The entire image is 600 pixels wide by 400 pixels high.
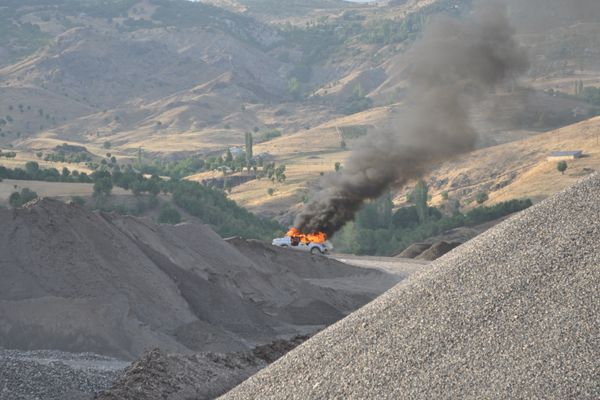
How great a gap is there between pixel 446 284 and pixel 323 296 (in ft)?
88.9

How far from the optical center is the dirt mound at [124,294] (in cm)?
3681

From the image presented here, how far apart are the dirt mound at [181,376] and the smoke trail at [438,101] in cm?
3338

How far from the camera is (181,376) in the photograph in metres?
29.5

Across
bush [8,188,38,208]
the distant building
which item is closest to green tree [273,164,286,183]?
the distant building

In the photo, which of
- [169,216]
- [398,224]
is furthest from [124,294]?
[398,224]

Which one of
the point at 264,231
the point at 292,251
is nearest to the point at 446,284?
the point at 292,251

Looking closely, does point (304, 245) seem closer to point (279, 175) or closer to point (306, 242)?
point (306, 242)

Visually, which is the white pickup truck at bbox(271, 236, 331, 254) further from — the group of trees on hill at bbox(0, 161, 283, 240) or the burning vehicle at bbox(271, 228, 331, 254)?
the group of trees on hill at bbox(0, 161, 283, 240)

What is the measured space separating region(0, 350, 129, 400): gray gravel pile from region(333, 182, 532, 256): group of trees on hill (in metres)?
59.4

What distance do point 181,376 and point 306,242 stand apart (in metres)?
40.4

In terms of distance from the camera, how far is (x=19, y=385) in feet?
88.1

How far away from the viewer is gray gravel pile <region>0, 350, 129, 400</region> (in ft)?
87.8

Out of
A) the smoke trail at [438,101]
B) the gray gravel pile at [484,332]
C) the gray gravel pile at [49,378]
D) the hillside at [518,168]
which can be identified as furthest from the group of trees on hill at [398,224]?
the gray gravel pile at [484,332]

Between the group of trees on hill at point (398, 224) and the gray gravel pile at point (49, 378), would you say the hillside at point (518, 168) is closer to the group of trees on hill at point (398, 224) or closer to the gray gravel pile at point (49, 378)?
the group of trees on hill at point (398, 224)
